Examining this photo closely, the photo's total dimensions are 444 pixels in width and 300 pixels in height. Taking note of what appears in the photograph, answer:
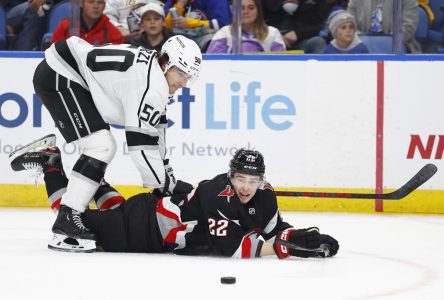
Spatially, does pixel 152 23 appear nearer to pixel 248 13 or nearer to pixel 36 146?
pixel 248 13

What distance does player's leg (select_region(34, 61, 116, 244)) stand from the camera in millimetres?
5215

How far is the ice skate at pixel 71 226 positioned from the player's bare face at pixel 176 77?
2.66 feet

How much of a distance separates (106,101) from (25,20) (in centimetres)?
235

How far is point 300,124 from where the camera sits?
731cm

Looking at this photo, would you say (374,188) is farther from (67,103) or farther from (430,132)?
(67,103)

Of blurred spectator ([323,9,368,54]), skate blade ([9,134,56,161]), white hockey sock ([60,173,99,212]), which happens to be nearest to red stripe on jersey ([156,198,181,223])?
white hockey sock ([60,173,99,212])

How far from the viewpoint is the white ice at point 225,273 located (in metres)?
4.07

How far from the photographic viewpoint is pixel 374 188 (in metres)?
7.25

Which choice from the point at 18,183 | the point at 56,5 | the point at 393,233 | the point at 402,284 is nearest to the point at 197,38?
the point at 56,5

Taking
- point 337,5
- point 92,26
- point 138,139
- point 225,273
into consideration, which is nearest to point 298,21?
point 337,5

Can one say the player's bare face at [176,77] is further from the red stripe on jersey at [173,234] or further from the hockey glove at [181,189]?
the red stripe on jersey at [173,234]

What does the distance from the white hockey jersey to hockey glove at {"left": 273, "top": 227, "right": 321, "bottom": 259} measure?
27.0 inches

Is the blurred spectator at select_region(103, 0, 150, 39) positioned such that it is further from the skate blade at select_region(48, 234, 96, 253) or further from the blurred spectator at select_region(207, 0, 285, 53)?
the skate blade at select_region(48, 234, 96, 253)

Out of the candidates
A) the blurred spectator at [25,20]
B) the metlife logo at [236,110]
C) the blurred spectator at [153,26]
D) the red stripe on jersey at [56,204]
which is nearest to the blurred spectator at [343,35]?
the metlife logo at [236,110]
